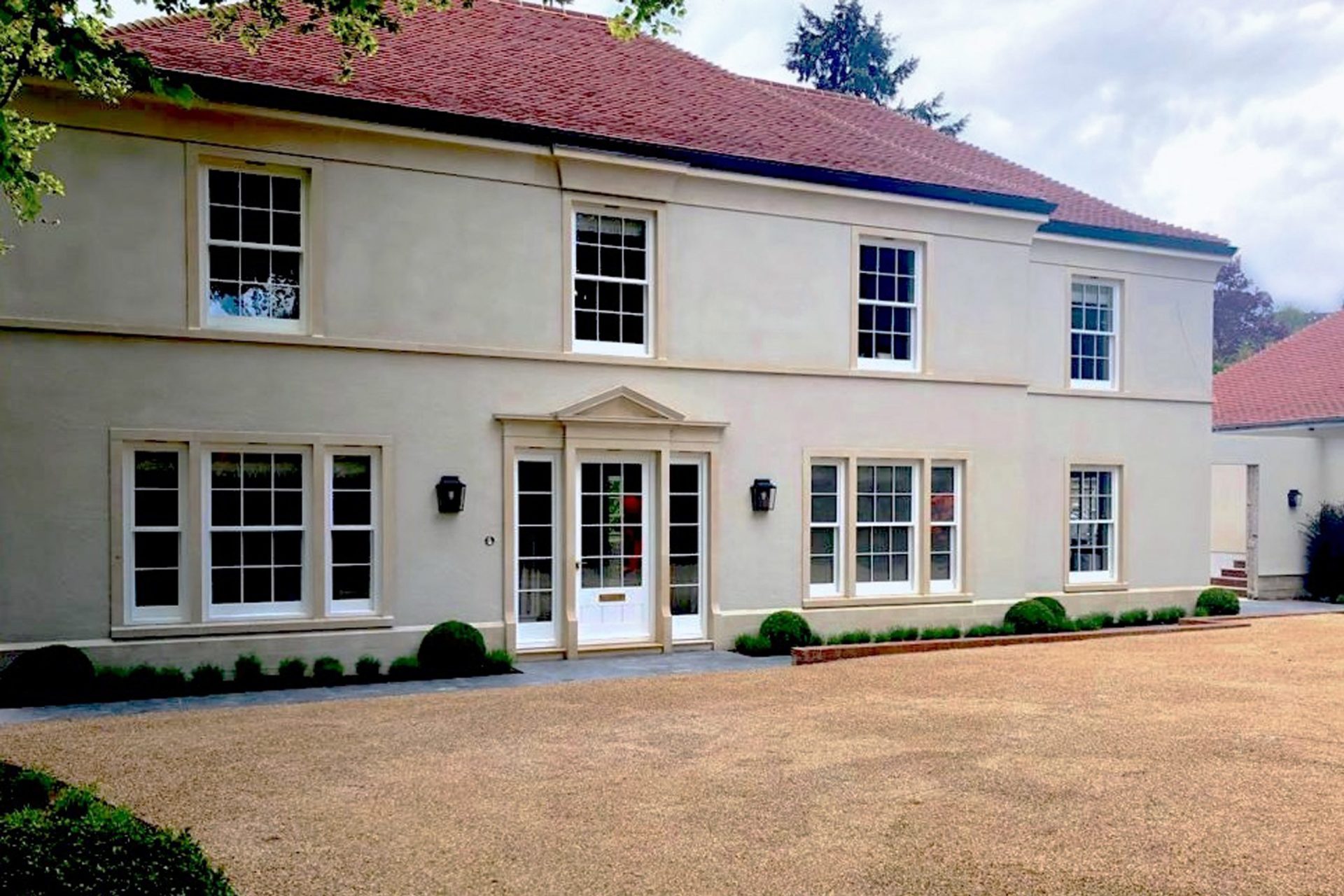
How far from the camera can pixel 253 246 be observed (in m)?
12.2

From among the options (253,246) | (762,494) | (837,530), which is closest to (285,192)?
(253,246)

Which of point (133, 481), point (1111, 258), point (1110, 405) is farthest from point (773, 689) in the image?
point (1111, 258)

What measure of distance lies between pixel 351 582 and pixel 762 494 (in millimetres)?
5347

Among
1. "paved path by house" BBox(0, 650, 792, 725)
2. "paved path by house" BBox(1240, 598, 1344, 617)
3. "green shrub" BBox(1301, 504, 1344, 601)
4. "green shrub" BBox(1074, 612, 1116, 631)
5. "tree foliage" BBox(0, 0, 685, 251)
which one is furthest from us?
"green shrub" BBox(1301, 504, 1344, 601)

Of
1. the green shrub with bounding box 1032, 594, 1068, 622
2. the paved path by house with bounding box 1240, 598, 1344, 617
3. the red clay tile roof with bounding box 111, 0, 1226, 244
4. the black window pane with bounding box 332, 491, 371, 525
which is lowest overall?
the paved path by house with bounding box 1240, 598, 1344, 617

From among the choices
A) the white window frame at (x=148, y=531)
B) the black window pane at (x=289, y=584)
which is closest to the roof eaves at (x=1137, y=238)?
the black window pane at (x=289, y=584)

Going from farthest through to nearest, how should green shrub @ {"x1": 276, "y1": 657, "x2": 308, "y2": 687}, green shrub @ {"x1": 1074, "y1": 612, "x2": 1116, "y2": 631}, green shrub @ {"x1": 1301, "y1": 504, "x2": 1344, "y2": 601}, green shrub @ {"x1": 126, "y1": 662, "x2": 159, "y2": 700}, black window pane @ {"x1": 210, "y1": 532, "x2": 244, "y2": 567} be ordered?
1. green shrub @ {"x1": 1301, "y1": 504, "x2": 1344, "y2": 601}
2. green shrub @ {"x1": 1074, "y1": 612, "x2": 1116, "y2": 631}
3. black window pane @ {"x1": 210, "y1": 532, "x2": 244, "y2": 567}
4. green shrub @ {"x1": 276, "y1": 657, "x2": 308, "y2": 687}
5. green shrub @ {"x1": 126, "y1": 662, "x2": 159, "y2": 700}

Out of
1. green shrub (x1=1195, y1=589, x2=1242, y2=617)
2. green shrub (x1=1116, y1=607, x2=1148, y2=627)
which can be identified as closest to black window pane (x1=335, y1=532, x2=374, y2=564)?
green shrub (x1=1116, y1=607, x2=1148, y2=627)

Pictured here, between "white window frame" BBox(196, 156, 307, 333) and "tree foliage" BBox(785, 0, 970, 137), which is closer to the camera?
"white window frame" BBox(196, 156, 307, 333)

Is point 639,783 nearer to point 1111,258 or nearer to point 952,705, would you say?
point 952,705

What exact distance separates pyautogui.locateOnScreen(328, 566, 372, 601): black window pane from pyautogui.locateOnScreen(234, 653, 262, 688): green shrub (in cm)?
111

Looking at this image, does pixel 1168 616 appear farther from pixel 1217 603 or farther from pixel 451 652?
pixel 451 652

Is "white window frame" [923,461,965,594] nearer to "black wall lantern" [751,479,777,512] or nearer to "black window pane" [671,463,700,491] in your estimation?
"black wall lantern" [751,479,777,512]

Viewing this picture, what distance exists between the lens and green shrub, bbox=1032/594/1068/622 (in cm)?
1650
